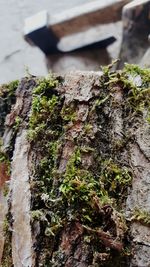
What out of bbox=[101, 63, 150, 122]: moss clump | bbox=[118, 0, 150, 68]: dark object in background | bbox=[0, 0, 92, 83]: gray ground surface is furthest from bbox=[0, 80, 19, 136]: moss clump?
bbox=[0, 0, 92, 83]: gray ground surface

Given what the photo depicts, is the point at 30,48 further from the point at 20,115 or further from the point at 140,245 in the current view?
the point at 140,245

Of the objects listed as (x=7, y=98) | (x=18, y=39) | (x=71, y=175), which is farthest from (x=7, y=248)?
(x=18, y=39)

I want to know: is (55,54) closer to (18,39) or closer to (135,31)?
(18,39)

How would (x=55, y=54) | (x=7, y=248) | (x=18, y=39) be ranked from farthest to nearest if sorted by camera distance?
1. (x=18, y=39)
2. (x=55, y=54)
3. (x=7, y=248)

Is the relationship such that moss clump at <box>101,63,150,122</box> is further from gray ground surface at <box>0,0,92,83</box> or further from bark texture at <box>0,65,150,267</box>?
gray ground surface at <box>0,0,92,83</box>

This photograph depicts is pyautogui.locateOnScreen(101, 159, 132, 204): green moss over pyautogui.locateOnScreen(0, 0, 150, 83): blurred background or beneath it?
beneath
